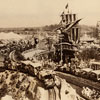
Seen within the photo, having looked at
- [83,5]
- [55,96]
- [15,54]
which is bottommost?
[55,96]

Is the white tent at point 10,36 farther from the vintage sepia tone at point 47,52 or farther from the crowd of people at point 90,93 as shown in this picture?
the crowd of people at point 90,93

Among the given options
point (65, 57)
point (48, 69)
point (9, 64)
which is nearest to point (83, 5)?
point (65, 57)

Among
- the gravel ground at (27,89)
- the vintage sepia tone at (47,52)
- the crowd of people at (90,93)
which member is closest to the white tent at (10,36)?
the vintage sepia tone at (47,52)

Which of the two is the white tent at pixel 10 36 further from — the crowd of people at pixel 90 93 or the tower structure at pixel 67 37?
the crowd of people at pixel 90 93

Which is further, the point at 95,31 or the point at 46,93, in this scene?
the point at 95,31

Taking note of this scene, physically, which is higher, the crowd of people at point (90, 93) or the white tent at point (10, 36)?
the white tent at point (10, 36)

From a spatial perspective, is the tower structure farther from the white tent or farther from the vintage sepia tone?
the white tent

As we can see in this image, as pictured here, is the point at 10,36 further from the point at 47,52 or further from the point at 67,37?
the point at 67,37

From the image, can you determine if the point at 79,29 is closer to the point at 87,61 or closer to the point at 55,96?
the point at 87,61

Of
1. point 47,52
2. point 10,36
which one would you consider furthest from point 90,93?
point 10,36
